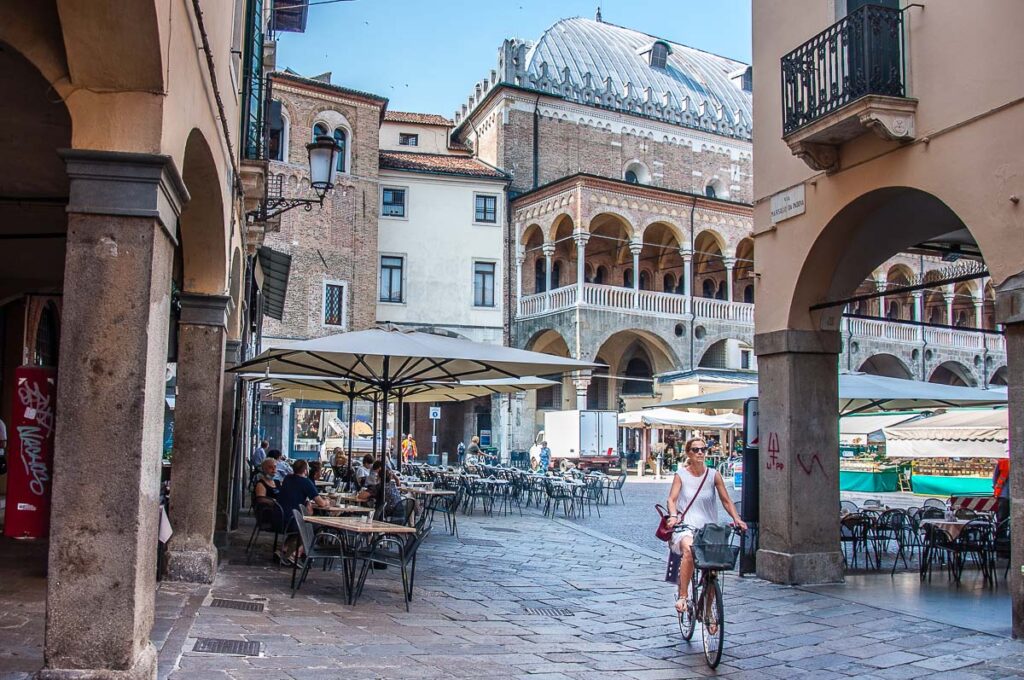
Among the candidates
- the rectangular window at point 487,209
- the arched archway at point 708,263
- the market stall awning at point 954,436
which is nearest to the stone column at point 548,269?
the rectangular window at point 487,209

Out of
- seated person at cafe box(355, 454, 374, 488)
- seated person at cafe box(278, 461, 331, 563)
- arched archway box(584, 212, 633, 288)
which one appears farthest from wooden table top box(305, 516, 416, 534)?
arched archway box(584, 212, 633, 288)

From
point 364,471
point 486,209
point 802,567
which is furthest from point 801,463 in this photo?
point 486,209

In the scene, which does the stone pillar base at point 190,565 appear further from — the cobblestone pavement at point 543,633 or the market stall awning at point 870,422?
the market stall awning at point 870,422

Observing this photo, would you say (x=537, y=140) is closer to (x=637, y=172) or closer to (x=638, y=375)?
(x=637, y=172)

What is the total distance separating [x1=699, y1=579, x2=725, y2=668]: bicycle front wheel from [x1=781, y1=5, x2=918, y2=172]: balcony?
4.59m

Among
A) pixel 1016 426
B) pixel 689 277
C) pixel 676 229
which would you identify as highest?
pixel 676 229

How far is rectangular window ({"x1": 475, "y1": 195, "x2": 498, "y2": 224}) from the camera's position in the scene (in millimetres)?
36031

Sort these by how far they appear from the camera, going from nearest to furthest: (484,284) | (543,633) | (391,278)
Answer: (543,633), (391,278), (484,284)

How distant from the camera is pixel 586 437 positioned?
1201 inches

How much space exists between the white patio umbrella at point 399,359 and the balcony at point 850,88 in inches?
125

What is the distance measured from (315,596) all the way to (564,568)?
3.70m

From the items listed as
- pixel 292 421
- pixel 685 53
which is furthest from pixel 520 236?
pixel 685 53

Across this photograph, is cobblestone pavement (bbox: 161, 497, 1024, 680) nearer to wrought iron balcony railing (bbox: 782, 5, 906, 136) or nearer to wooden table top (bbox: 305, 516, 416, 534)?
wooden table top (bbox: 305, 516, 416, 534)

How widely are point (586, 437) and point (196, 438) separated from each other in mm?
22153
